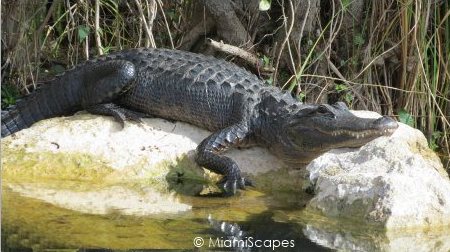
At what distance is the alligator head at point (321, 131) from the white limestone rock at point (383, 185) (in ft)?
0.38

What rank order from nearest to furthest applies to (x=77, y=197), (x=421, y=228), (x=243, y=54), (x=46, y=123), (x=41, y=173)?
(x=421, y=228)
(x=77, y=197)
(x=41, y=173)
(x=46, y=123)
(x=243, y=54)

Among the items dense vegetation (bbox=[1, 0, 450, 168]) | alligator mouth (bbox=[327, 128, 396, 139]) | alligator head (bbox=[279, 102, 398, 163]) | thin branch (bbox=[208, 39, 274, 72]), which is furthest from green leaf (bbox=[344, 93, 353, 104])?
alligator mouth (bbox=[327, 128, 396, 139])

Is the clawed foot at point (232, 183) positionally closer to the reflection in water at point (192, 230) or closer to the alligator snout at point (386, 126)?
the reflection in water at point (192, 230)

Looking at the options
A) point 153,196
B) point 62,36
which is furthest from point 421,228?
point 62,36

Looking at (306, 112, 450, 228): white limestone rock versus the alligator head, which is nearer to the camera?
(306, 112, 450, 228): white limestone rock

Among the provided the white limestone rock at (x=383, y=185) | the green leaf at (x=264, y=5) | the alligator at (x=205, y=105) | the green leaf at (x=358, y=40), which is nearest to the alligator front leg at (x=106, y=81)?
the alligator at (x=205, y=105)

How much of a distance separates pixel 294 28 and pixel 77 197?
9.61 feet

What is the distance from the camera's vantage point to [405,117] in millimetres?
6633

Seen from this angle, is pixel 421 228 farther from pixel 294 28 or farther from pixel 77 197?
pixel 294 28

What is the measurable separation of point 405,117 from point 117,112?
2.48 m

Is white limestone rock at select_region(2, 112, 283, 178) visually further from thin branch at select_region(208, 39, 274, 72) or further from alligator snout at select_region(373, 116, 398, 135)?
thin branch at select_region(208, 39, 274, 72)

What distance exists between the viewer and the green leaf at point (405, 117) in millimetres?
6609

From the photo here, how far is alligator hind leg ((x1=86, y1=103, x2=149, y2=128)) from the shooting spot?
555 centimetres

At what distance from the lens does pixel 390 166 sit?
477 cm
